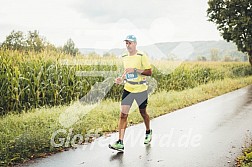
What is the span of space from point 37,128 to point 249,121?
5.49 meters

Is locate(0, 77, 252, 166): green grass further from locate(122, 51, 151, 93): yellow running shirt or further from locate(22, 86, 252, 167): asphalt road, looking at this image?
locate(122, 51, 151, 93): yellow running shirt

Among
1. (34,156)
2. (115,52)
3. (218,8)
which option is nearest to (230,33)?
(218,8)

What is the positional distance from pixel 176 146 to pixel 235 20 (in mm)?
26223

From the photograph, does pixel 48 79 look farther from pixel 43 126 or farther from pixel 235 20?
pixel 235 20

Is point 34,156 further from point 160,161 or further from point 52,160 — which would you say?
point 160,161

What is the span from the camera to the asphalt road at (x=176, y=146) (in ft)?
17.1

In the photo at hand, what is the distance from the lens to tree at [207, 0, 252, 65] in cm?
2941

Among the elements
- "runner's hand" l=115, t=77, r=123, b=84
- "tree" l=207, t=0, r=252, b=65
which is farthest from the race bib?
"tree" l=207, t=0, r=252, b=65

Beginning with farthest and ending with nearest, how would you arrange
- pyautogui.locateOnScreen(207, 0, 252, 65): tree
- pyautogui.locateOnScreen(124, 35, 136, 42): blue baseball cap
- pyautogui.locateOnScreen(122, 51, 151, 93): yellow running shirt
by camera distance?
1. pyautogui.locateOnScreen(207, 0, 252, 65): tree
2. pyautogui.locateOnScreen(122, 51, 151, 93): yellow running shirt
3. pyautogui.locateOnScreen(124, 35, 136, 42): blue baseball cap

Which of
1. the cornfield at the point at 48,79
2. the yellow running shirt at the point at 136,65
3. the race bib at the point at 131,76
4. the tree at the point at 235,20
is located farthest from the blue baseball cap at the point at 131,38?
the tree at the point at 235,20

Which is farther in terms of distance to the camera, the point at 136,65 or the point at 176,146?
the point at 176,146

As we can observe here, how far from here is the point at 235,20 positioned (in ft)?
97.6

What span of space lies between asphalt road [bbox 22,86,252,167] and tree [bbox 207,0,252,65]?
73.5ft

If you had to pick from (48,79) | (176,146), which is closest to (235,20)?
(48,79)
